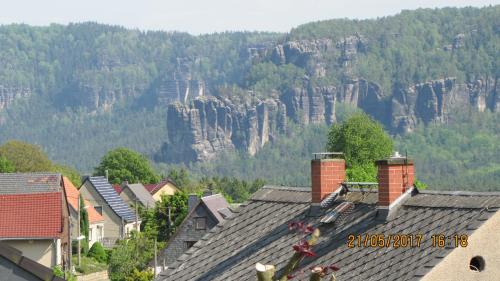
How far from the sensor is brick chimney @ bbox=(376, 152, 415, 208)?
23750 millimetres

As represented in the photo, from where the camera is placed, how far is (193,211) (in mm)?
59188

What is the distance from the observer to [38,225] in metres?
62.1

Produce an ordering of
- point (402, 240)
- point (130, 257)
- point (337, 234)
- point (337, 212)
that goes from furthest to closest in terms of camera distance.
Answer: point (130, 257), point (337, 212), point (337, 234), point (402, 240)

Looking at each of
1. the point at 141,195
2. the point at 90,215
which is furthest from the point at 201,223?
the point at 141,195

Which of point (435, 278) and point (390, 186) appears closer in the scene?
point (435, 278)

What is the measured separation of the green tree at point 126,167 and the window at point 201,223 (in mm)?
120243

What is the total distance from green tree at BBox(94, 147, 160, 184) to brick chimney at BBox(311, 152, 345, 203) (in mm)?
153247

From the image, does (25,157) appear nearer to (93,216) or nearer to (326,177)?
(93,216)

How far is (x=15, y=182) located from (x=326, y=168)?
45.8 meters

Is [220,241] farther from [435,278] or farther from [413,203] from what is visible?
[435,278]

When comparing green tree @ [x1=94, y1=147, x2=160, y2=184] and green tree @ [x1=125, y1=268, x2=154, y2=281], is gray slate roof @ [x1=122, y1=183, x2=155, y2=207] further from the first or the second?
green tree @ [x1=125, y1=268, x2=154, y2=281]

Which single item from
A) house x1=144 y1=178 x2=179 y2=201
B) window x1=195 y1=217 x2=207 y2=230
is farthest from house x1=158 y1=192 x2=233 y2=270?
house x1=144 y1=178 x2=179 y2=201

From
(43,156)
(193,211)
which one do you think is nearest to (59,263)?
(193,211)

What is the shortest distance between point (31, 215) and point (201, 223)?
8996 millimetres
